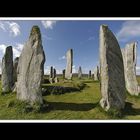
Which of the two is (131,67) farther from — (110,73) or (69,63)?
(69,63)

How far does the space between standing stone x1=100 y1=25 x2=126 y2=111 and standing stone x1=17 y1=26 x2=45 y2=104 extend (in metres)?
2.97

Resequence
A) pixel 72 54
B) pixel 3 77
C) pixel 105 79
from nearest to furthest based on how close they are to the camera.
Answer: pixel 105 79, pixel 3 77, pixel 72 54

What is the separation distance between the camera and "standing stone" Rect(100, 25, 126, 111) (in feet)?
52.3

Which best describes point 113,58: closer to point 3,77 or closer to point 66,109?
point 66,109

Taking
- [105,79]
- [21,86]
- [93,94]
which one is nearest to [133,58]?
[93,94]

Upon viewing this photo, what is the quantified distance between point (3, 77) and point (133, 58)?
8164 mm

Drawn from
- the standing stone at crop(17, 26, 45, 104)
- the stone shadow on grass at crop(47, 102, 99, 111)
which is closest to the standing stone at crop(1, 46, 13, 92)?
the standing stone at crop(17, 26, 45, 104)

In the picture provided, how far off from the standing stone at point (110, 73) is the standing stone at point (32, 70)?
2974mm

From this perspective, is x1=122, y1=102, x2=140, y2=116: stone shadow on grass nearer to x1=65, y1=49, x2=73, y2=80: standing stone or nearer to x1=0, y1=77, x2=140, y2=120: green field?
x1=0, y1=77, x2=140, y2=120: green field

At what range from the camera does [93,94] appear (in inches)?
785

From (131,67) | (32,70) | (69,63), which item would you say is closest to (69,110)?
(32,70)

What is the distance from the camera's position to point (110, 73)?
52.6 ft

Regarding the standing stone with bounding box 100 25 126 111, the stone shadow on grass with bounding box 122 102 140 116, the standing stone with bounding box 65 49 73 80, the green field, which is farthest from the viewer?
the standing stone with bounding box 65 49 73 80

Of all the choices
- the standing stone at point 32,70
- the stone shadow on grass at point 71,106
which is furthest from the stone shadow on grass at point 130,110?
the standing stone at point 32,70
